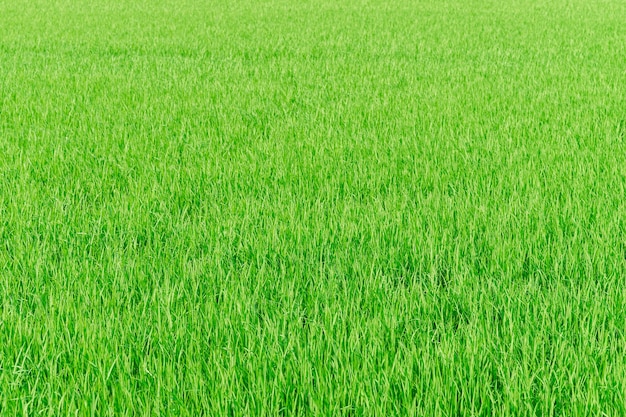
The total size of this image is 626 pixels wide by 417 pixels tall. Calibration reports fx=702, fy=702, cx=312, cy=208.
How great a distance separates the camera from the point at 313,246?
275 centimetres

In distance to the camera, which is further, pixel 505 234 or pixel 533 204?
pixel 533 204

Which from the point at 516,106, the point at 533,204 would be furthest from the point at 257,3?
the point at 533,204

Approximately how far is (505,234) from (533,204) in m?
0.48

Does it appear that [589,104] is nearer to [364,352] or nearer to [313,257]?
[313,257]

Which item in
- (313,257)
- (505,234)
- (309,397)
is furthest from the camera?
(505,234)

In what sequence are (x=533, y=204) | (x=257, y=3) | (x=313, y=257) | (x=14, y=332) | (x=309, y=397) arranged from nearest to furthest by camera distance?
(x=309, y=397) → (x=14, y=332) → (x=313, y=257) → (x=533, y=204) → (x=257, y=3)

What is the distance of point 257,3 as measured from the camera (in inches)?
651

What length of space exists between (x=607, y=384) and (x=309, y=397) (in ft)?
2.38

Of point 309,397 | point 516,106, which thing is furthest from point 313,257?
point 516,106

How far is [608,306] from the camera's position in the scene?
218 centimetres

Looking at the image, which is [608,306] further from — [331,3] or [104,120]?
[331,3]

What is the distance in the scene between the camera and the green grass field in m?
1.76

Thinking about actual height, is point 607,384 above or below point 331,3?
below

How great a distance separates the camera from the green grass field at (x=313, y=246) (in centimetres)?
176
